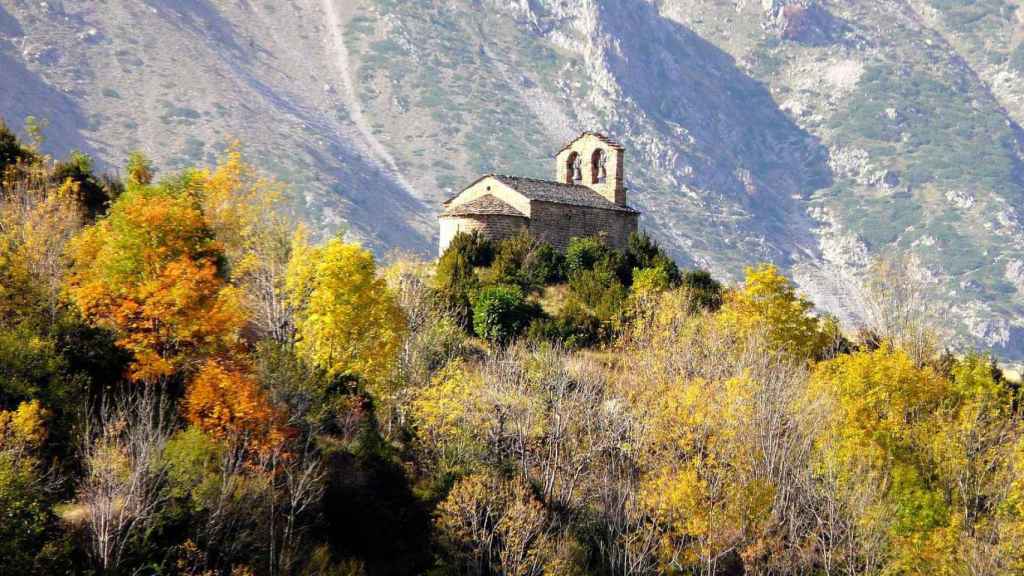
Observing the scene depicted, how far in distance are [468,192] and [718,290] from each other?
17.6m

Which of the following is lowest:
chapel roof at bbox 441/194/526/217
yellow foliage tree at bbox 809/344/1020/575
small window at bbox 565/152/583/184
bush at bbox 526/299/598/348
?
yellow foliage tree at bbox 809/344/1020/575

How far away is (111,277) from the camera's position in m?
34.3

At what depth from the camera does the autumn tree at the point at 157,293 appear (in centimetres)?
3338

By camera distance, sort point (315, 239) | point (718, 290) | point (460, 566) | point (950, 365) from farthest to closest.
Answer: point (315, 239) < point (718, 290) < point (950, 365) < point (460, 566)

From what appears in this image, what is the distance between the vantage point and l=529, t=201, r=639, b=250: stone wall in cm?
5934

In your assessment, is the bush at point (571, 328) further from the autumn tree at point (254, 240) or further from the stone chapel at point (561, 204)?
the autumn tree at point (254, 240)

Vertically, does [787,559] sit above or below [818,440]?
below

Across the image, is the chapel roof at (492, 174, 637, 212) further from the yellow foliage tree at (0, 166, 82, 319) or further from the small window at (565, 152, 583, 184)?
the yellow foliage tree at (0, 166, 82, 319)

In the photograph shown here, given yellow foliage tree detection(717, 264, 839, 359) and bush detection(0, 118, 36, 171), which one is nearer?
bush detection(0, 118, 36, 171)

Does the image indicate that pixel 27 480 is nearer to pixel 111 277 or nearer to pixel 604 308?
pixel 111 277

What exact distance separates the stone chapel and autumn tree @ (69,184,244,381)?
943 inches

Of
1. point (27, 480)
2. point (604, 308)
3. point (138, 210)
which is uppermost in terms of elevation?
point (138, 210)

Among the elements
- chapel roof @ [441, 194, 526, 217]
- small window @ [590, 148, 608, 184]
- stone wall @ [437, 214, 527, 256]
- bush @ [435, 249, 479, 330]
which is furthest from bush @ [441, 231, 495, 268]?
small window @ [590, 148, 608, 184]

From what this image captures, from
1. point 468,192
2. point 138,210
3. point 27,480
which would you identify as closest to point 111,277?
point 138,210
